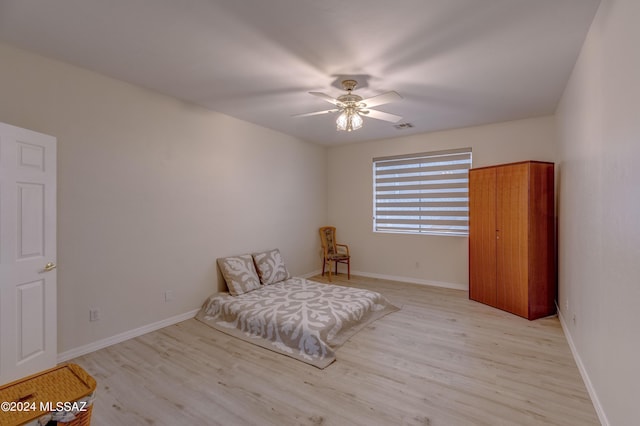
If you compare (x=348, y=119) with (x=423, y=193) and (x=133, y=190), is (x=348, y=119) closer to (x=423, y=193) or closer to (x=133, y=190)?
(x=133, y=190)

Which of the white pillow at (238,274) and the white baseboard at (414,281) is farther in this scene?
the white baseboard at (414,281)

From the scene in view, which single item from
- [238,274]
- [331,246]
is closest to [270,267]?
[238,274]

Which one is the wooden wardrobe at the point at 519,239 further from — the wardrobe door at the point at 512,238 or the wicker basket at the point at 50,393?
the wicker basket at the point at 50,393

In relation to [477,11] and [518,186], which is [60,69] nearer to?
[477,11]

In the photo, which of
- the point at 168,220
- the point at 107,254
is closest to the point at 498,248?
the point at 168,220

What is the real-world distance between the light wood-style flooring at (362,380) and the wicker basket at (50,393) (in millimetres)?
538

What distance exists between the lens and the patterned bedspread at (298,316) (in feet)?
9.20

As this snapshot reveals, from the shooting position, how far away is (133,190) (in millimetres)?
3145

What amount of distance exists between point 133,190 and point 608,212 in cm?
401

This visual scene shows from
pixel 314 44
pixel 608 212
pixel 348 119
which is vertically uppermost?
pixel 314 44

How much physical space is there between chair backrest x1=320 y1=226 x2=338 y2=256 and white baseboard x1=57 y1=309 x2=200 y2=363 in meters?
2.83

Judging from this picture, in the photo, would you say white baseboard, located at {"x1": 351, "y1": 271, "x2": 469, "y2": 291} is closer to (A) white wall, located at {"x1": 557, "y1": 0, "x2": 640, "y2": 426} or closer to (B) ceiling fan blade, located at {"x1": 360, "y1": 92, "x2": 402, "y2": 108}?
(A) white wall, located at {"x1": 557, "y1": 0, "x2": 640, "y2": 426}

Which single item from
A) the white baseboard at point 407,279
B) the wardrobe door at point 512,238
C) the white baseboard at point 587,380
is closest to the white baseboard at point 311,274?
the white baseboard at point 407,279

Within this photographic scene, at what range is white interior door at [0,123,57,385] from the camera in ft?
6.68
